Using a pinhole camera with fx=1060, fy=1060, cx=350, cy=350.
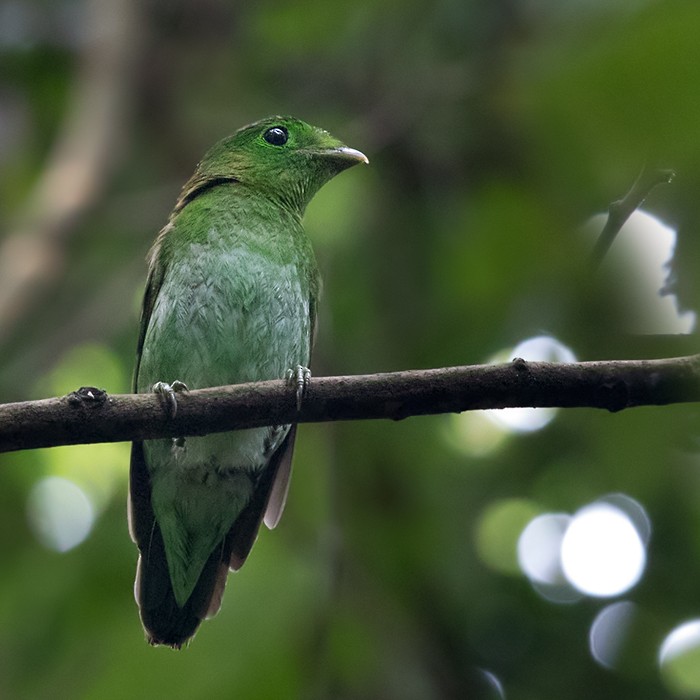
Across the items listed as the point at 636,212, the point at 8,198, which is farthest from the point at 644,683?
the point at 8,198

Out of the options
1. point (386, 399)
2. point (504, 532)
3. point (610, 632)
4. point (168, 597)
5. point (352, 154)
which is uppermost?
point (352, 154)

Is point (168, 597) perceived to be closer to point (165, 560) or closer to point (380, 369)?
point (165, 560)

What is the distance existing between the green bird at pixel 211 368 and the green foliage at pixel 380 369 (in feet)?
0.54

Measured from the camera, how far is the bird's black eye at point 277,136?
5.07 m

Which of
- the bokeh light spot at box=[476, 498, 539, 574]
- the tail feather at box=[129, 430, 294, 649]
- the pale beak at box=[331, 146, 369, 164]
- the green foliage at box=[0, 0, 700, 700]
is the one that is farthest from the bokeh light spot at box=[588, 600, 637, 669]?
the pale beak at box=[331, 146, 369, 164]

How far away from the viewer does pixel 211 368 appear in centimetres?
407

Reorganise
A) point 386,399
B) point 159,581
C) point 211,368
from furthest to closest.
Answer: point 159,581 < point 211,368 < point 386,399

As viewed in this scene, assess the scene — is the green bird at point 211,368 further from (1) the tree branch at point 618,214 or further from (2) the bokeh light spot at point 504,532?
(1) the tree branch at point 618,214

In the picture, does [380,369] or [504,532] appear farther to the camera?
[504,532]

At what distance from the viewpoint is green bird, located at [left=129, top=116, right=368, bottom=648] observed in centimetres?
408

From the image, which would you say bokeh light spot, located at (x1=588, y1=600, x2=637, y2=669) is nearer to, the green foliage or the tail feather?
the green foliage

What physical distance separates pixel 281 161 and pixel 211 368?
4.30 ft

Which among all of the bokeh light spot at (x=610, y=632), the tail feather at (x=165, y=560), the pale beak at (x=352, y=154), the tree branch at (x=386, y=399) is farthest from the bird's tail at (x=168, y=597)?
the bokeh light spot at (x=610, y=632)

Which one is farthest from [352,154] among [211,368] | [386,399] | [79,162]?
[386,399]
